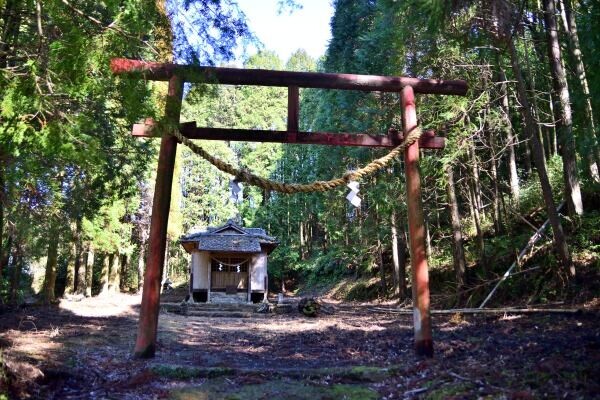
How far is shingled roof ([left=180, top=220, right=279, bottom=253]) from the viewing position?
21.1 m

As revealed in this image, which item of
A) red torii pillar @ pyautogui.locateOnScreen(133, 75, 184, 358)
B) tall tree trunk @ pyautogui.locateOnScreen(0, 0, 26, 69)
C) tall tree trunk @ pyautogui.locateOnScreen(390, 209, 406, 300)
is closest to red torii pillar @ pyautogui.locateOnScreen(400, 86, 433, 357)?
red torii pillar @ pyautogui.locateOnScreen(133, 75, 184, 358)

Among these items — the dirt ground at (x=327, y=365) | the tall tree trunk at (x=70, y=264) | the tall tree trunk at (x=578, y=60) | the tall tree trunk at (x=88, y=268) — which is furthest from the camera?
the tall tree trunk at (x=88, y=268)

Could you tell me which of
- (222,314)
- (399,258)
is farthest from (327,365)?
(399,258)

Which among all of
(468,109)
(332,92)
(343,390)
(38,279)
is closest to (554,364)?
(343,390)

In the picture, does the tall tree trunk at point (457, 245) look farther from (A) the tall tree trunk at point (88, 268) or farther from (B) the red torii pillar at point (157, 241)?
(A) the tall tree trunk at point (88, 268)

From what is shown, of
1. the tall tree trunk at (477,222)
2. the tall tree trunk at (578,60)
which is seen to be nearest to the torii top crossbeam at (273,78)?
the tall tree trunk at (578,60)

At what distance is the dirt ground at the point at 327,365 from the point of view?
417 cm

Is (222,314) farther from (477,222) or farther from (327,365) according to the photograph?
(327,365)

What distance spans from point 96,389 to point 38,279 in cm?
3527

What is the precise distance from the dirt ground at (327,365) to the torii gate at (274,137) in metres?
0.62

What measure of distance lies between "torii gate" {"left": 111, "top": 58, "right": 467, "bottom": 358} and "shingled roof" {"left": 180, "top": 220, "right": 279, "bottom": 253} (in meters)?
14.7

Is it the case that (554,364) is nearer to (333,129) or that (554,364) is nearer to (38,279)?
(333,129)

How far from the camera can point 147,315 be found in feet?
20.3

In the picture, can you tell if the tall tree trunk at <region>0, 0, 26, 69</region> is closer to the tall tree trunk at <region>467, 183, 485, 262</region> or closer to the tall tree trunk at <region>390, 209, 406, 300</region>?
the tall tree trunk at <region>467, 183, 485, 262</region>
